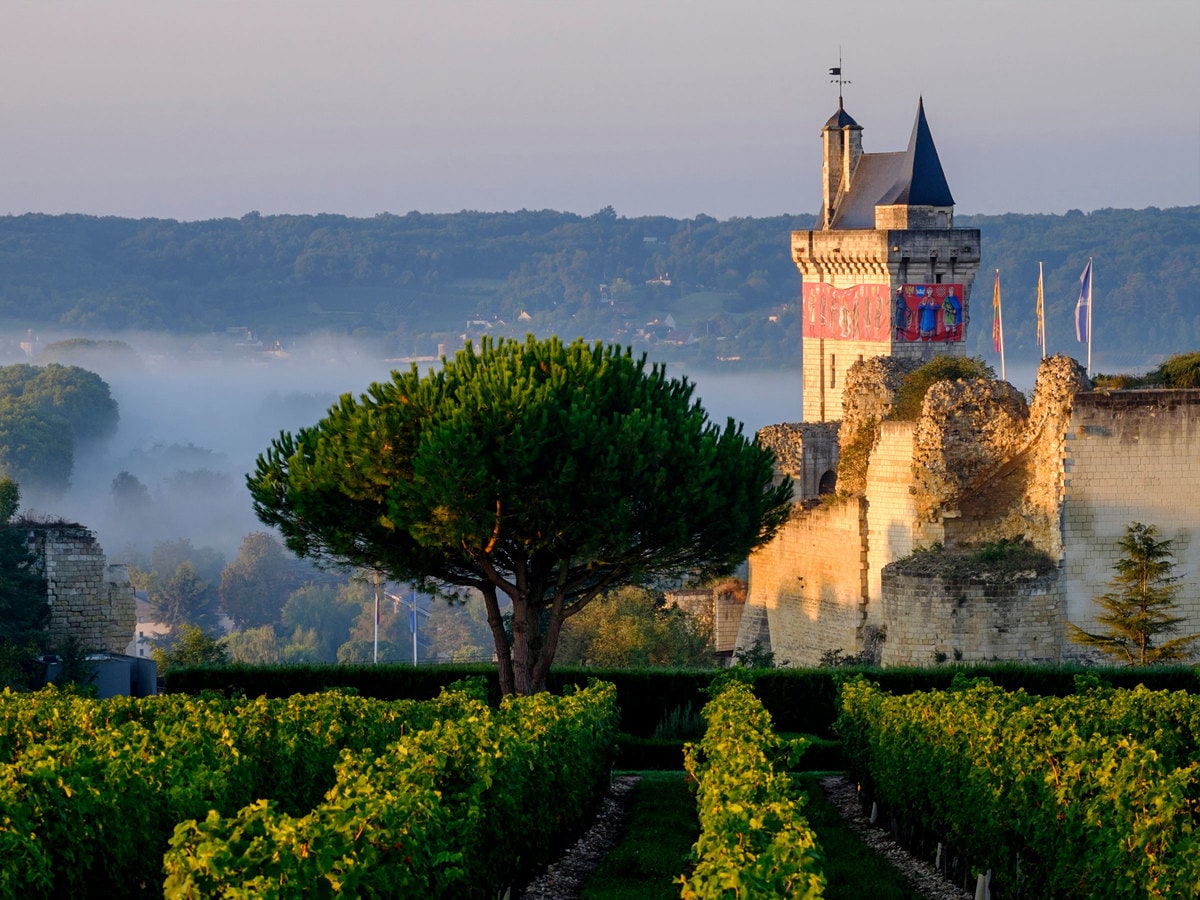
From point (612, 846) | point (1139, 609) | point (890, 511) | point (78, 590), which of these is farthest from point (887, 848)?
point (78, 590)

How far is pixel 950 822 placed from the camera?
21266mm

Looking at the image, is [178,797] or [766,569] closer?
[178,797]

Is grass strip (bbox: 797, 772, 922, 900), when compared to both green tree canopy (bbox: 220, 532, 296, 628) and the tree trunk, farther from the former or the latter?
green tree canopy (bbox: 220, 532, 296, 628)

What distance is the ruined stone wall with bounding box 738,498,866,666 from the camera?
4294 cm

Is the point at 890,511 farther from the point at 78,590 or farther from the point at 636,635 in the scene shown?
the point at 78,590

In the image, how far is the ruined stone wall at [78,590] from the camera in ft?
135

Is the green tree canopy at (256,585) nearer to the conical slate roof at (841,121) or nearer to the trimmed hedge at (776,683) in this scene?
the conical slate roof at (841,121)

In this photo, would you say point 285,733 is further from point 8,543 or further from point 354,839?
point 8,543

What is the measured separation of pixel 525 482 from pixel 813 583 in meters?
14.3

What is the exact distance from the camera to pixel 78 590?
135 ft

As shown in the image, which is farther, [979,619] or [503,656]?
[979,619]

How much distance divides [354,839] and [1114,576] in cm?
2448

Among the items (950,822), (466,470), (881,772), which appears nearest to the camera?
(950,822)

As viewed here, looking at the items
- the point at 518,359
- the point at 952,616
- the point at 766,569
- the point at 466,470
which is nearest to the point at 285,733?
the point at 466,470
